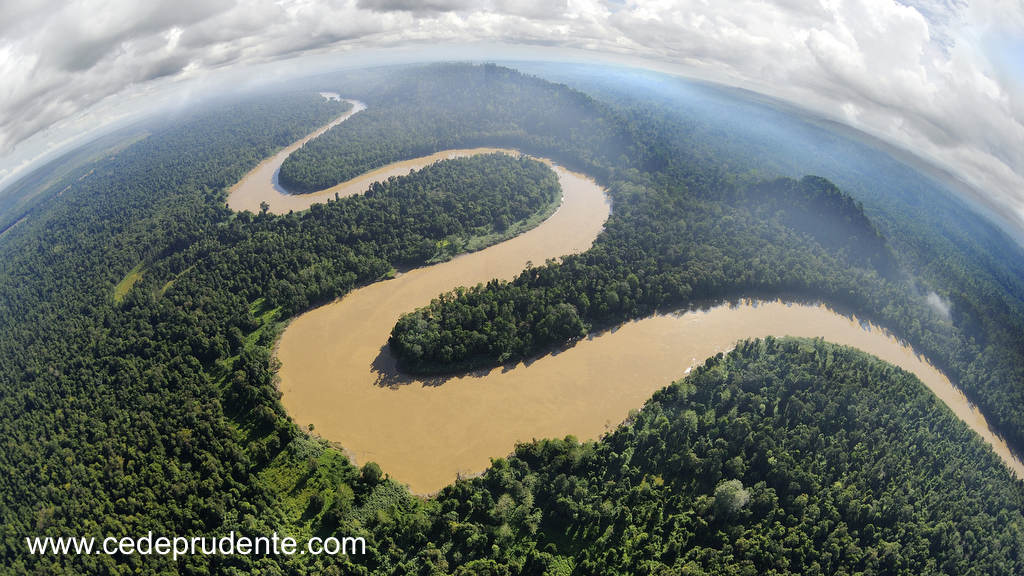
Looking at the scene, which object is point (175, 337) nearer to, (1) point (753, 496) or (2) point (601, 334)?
(2) point (601, 334)

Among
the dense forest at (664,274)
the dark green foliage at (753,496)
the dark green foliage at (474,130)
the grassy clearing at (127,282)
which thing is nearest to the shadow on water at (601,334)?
the dense forest at (664,274)

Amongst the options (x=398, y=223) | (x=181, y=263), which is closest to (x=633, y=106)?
(x=398, y=223)

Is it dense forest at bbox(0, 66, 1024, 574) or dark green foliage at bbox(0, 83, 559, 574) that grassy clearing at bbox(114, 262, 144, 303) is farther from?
dark green foliage at bbox(0, 83, 559, 574)

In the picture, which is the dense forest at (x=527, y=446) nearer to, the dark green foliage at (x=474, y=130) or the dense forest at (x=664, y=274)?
the dense forest at (x=664, y=274)

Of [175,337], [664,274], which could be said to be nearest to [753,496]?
[664,274]

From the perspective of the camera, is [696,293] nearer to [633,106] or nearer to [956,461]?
[956,461]

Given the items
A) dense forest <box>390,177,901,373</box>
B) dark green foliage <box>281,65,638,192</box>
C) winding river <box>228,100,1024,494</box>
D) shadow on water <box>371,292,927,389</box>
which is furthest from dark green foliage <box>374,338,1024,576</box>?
dark green foliage <box>281,65,638,192</box>
